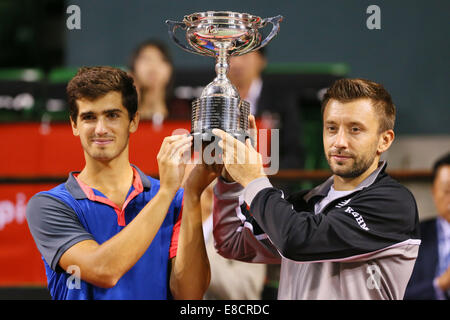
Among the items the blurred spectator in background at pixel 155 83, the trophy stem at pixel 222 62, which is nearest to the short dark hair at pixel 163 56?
the blurred spectator in background at pixel 155 83

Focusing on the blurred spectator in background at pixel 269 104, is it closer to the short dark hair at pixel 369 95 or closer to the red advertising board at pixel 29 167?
the red advertising board at pixel 29 167

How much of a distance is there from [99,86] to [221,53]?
0.41 meters

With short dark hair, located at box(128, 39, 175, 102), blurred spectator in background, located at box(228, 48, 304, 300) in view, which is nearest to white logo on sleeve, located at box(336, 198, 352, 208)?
blurred spectator in background, located at box(228, 48, 304, 300)

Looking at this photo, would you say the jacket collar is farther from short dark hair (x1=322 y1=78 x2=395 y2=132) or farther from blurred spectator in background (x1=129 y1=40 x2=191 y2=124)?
blurred spectator in background (x1=129 y1=40 x2=191 y2=124)

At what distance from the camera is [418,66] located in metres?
4.96

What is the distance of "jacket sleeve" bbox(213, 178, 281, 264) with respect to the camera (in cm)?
199

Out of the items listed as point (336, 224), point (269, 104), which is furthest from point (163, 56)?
point (336, 224)

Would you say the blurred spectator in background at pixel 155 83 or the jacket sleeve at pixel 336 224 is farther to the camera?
the blurred spectator in background at pixel 155 83

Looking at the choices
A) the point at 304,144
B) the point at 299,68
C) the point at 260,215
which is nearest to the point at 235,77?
the point at 304,144

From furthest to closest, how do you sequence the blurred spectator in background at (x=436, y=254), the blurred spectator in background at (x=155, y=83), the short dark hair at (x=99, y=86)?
the blurred spectator in background at (x=155, y=83), the blurred spectator in background at (x=436, y=254), the short dark hair at (x=99, y=86)

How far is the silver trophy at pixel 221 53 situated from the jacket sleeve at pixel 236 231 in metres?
0.24

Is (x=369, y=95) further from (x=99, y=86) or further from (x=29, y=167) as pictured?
(x=29, y=167)

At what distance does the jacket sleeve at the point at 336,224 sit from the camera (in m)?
Answer: 1.73
